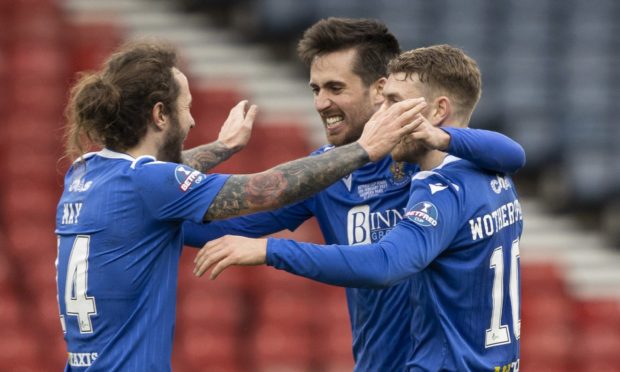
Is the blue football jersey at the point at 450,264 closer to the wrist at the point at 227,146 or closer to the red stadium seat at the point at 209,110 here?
the wrist at the point at 227,146

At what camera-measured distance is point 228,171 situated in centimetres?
915

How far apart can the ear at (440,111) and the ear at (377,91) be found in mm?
739

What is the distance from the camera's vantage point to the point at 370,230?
498 centimetres

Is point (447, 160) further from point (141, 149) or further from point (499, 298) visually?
point (141, 149)

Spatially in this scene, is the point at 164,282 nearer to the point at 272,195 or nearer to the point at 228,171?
the point at 272,195

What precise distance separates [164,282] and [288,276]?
4.31 m

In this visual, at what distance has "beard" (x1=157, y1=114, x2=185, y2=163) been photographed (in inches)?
182

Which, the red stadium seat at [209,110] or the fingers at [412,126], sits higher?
the red stadium seat at [209,110]

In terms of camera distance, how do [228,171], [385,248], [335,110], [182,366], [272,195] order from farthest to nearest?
[228,171], [182,366], [335,110], [272,195], [385,248]

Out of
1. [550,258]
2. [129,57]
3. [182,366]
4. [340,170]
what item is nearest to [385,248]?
[340,170]

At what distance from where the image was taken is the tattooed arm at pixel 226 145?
207 inches

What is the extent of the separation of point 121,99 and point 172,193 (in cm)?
42

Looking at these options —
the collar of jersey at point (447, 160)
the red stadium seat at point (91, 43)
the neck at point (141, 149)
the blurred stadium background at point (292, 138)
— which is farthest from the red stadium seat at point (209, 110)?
the collar of jersey at point (447, 160)

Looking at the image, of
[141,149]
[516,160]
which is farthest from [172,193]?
[516,160]
